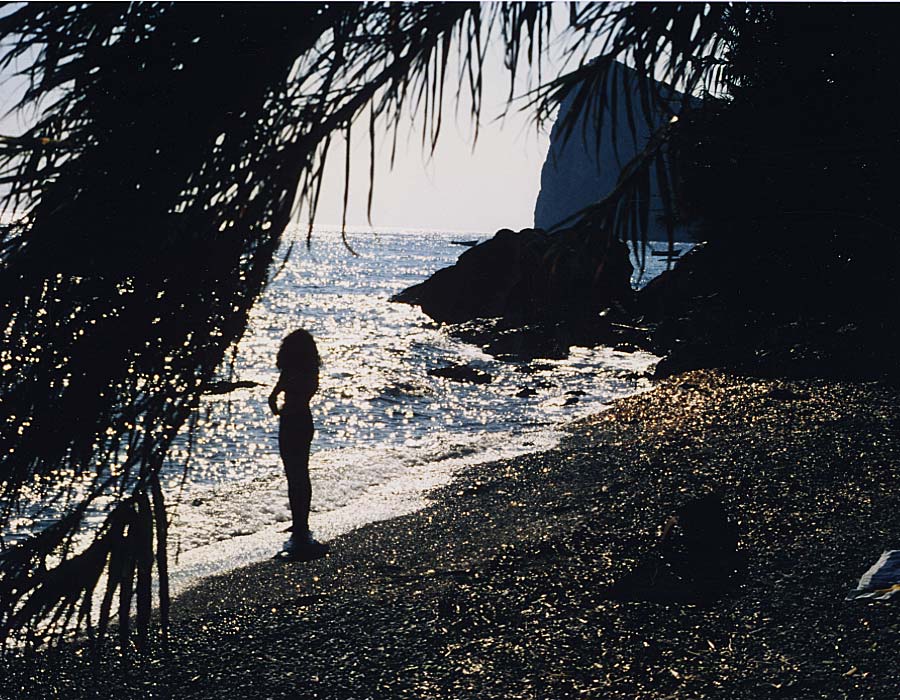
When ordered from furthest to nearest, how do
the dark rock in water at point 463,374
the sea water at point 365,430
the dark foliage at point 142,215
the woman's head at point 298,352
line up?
the dark rock in water at point 463,374
the sea water at point 365,430
the woman's head at point 298,352
the dark foliage at point 142,215

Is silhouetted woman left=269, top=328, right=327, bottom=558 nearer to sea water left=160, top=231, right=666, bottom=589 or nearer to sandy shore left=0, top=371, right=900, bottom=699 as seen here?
sandy shore left=0, top=371, right=900, bottom=699

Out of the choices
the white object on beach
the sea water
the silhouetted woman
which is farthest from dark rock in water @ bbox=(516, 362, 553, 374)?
the white object on beach

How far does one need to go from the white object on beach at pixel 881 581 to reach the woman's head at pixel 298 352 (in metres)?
5.04

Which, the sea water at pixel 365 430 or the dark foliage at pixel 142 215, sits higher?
the dark foliage at pixel 142 215

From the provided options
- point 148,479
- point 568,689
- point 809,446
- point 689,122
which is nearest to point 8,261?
point 148,479

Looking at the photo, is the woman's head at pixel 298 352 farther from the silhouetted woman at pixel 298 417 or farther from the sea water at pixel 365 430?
the sea water at pixel 365 430

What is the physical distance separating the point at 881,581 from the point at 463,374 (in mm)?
24927

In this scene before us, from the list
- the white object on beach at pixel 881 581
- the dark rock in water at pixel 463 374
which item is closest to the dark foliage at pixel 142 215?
the white object on beach at pixel 881 581

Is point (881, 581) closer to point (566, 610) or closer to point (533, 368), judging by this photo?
point (566, 610)

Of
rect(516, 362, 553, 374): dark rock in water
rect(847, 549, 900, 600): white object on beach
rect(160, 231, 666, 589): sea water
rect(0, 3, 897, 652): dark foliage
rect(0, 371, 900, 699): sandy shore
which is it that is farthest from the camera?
rect(516, 362, 553, 374): dark rock in water

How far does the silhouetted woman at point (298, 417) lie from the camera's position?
8.02m

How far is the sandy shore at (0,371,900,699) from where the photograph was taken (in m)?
4.50

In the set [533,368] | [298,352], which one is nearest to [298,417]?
[298,352]

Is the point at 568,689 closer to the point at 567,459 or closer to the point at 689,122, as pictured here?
the point at 689,122
